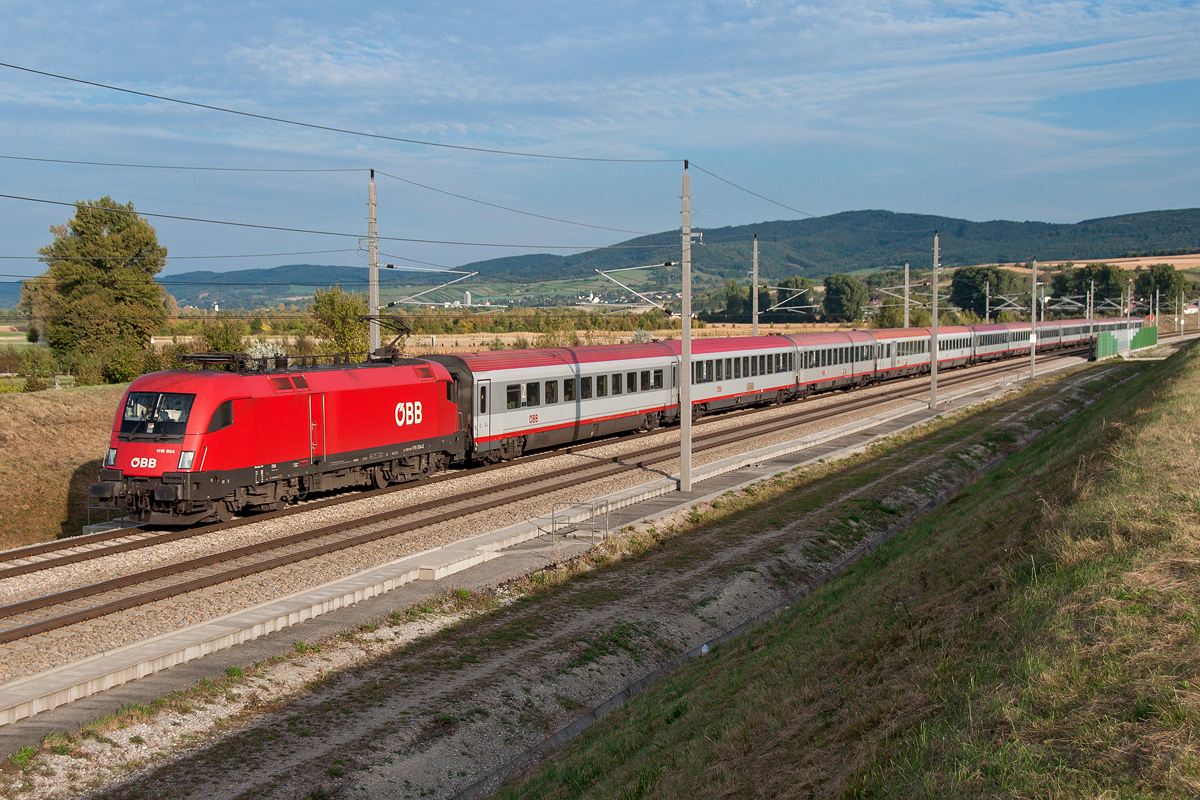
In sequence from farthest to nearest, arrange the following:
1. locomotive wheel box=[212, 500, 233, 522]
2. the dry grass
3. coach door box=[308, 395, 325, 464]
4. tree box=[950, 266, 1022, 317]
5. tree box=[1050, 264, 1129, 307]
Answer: tree box=[1050, 264, 1129, 307]
tree box=[950, 266, 1022, 317]
the dry grass
coach door box=[308, 395, 325, 464]
locomotive wheel box=[212, 500, 233, 522]

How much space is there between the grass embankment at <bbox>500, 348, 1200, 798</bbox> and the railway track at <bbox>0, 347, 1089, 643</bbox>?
8631mm

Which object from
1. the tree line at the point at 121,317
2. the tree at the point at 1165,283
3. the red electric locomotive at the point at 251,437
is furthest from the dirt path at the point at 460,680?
the tree at the point at 1165,283

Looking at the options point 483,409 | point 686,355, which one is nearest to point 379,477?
point 483,409

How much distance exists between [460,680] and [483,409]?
16.9 metres

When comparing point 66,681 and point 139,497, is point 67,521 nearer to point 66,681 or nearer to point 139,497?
point 139,497

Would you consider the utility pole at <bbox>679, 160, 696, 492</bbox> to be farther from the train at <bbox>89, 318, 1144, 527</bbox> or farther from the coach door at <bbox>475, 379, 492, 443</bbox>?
the coach door at <bbox>475, 379, 492, 443</bbox>

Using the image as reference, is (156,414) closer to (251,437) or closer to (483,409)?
(251,437)

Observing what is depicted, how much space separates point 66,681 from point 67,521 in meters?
19.7

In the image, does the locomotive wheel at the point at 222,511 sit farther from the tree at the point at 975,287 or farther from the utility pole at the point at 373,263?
the tree at the point at 975,287

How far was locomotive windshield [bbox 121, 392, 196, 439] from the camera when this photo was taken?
19.9m

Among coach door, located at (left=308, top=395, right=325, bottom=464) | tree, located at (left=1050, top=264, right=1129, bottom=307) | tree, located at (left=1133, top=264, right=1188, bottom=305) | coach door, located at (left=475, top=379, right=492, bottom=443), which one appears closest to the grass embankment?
coach door, located at (left=308, top=395, right=325, bottom=464)

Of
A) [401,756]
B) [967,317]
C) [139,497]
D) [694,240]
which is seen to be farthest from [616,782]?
[967,317]

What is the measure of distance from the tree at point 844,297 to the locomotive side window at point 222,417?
528ft

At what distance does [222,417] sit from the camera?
20203 mm
